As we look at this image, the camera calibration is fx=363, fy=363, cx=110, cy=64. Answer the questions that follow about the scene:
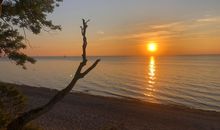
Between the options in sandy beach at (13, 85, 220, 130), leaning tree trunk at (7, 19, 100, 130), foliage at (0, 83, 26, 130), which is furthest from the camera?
sandy beach at (13, 85, 220, 130)

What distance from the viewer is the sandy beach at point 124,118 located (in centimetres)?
2381

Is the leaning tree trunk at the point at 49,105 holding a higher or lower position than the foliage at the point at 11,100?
higher

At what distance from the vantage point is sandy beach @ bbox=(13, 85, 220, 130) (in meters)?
23.8

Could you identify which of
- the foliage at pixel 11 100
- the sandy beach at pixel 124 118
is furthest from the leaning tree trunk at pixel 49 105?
the sandy beach at pixel 124 118

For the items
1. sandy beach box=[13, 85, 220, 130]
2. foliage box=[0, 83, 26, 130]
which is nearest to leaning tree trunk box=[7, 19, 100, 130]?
foliage box=[0, 83, 26, 130]

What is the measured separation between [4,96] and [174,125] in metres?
14.8

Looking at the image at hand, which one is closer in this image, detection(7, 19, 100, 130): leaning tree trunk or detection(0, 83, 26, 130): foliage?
detection(7, 19, 100, 130): leaning tree trunk

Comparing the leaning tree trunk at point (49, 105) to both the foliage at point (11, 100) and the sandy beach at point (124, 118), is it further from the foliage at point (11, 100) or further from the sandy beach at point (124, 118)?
the sandy beach at point (124, 118)

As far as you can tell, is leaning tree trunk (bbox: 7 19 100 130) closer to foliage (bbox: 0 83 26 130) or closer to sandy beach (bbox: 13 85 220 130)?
foliage (bbox: 0 83 26 130)

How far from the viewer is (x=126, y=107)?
1388 inches

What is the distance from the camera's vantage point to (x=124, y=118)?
28.8 metres

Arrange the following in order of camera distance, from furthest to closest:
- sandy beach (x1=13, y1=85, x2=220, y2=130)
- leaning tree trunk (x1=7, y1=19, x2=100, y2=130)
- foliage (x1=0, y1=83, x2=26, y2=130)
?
sandy beach (x1=13, y1=85, x2=220, y2=130), foliage (x1=0, y1=83, x2=26, y2=130), leaning tree trunk (x1=7, y1=19, x2=100, y2=130)

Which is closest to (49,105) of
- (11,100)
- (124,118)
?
(11,100)

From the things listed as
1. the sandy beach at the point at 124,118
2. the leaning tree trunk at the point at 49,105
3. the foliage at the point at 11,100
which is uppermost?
the leaning tree trunk at the point at 49,105
